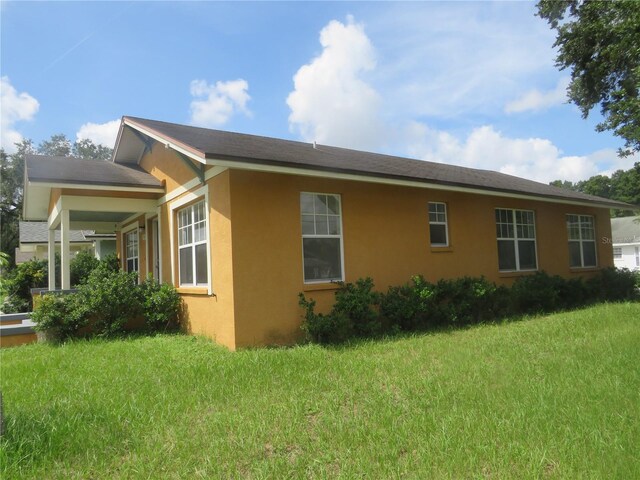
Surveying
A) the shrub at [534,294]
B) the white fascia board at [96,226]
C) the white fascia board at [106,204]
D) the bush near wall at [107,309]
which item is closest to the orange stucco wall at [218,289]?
the bush near wall at [107,309]

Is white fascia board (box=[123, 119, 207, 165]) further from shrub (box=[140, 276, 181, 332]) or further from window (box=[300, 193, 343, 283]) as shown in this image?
shrub (box=[140, 276, 181, 332])

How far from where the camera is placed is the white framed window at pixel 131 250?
13.7 m

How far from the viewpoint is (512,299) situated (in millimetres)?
10852

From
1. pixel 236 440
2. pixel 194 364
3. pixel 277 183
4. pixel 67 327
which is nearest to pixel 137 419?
pixel 236 440

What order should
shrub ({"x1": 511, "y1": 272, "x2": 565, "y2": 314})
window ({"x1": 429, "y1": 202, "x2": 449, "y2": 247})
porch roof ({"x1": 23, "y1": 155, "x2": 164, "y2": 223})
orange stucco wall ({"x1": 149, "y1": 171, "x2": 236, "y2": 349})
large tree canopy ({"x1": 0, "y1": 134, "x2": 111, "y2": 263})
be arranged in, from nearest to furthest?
orange stucco wall ({"x1": 149, "y1": 171, "x2": 236, "y2": 349}) → porch roof ({"x1": 23, "y1": 155, "x2": 164, "y2": 223}) → window ({"x1": 429, "y1": 202, "x2": 449, "y2": 247}) → shrub ({"x1": 511, "y1": 272, "x2": 565, "y2": 314}) → large tree canopy ({"x1": 0, "y1": 134, "x2": 111, "y2": 263})

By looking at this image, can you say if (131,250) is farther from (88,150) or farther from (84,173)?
(88,150)

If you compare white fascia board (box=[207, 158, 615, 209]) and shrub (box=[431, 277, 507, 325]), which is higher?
white fascia board (box=[207, 158, 615, 209])

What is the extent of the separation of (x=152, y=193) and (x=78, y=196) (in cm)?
159

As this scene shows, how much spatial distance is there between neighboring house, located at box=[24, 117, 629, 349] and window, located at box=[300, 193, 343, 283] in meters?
0.02

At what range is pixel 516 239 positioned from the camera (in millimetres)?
12664

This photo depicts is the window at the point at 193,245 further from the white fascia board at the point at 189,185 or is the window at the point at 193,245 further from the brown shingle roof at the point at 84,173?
the brown shingle roof at the point at 84,173

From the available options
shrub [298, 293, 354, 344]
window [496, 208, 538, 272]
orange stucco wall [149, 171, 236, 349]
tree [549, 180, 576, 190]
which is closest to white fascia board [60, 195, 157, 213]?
orange stucco wall [149, 171, 236, 349]

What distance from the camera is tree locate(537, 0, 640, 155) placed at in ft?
43.2

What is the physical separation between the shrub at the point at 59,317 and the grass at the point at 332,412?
1.36 metres
